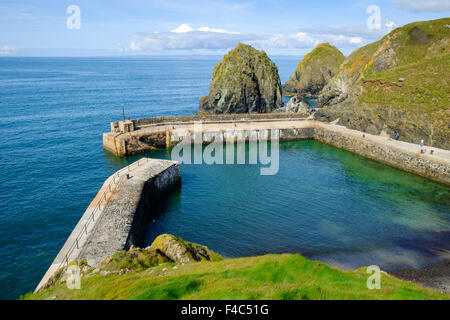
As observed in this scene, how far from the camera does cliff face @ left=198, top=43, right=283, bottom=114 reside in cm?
7638

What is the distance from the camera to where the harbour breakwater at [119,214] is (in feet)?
64.4

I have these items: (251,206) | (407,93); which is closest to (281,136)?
(407,93)

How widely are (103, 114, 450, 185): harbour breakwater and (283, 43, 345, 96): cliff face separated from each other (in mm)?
66270

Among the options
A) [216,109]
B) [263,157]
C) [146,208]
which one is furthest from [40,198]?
[216,109]

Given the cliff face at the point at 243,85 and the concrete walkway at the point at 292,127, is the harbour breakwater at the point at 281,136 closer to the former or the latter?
the concrete walkway at the point at 292,127

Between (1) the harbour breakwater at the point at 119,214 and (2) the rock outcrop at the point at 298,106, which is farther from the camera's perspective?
(2) the rock outcrop at the point at 298,106

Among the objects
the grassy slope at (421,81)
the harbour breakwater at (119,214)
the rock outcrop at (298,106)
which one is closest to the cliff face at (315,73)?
the grassy slope at (421,81)

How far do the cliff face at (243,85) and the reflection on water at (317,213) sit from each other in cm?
3642

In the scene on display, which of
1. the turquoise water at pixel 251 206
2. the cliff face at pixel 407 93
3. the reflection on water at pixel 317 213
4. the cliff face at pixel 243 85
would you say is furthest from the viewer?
the cliff face at pixel 243 85

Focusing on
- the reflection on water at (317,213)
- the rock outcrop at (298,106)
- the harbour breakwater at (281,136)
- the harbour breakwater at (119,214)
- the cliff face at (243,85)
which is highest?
the cliff face at (243,85)

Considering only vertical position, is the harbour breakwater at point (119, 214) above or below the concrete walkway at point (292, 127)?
below

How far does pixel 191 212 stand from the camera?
31.0 m

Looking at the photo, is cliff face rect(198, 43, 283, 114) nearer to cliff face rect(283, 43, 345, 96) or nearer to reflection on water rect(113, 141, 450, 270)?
reflection on water rect(113, 141, 450, 270)

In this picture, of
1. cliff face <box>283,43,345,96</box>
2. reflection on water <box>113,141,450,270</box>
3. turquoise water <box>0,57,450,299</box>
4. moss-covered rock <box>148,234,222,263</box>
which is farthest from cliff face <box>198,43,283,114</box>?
moss-covered rock <box>148,234,222,263</box>
